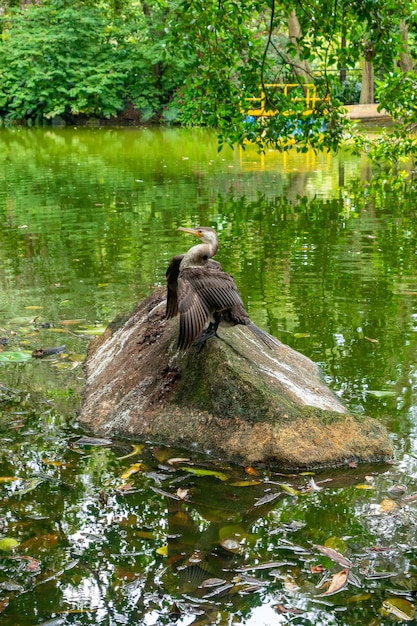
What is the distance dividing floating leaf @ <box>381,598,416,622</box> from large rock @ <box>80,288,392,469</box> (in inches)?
48.1

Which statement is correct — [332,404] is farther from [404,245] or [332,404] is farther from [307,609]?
[404,245]

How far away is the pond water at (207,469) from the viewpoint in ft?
10.7

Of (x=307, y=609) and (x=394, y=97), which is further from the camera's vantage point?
(x=394, y=97)

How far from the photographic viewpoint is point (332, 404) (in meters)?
5.03

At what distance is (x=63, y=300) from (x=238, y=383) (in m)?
3.53

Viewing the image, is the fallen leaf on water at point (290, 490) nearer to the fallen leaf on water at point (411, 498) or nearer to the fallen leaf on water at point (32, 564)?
the fallen leaf on water at point (411, 498)

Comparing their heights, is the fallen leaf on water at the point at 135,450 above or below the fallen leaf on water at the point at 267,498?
above

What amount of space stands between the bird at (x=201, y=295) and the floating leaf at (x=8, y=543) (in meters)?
1.40

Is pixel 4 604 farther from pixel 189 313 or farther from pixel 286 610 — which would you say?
pixel 189 313

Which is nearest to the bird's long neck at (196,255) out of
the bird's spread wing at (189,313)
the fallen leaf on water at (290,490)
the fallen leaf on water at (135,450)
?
the bird's spread wing at (189,313)

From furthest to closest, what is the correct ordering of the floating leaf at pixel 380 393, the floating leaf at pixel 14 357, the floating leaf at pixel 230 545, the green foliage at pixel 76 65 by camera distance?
the green foliage at pixel 76 65
the floating leaf at pixel 14 357
the floating leaf at pixel 380 393
the floating leaf at pixel 230 545

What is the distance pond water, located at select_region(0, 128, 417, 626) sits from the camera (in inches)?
128

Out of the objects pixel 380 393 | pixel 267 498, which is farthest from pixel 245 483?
pixel 380 393

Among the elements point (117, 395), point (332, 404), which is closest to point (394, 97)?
point (332, 404)
